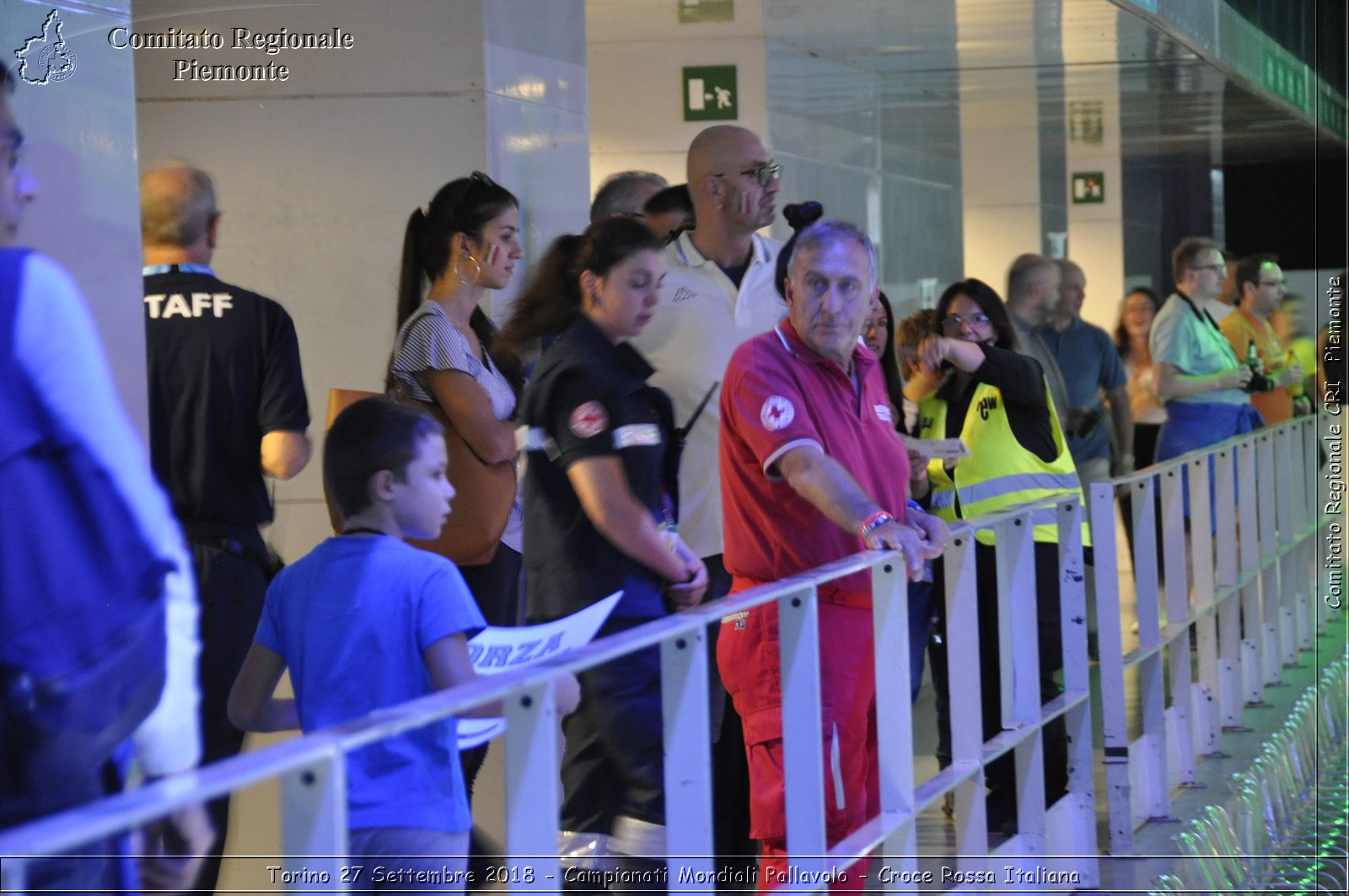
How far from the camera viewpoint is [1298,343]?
11.5 m

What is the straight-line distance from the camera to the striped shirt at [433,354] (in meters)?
4.20

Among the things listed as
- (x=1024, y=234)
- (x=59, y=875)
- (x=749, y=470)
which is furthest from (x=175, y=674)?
(x=1024, y=234)

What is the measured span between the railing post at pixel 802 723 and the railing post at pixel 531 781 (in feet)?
2.72

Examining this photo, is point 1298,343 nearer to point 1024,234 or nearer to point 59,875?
point 1024,234

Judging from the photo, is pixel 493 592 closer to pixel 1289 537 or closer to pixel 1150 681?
pixel 1150 681

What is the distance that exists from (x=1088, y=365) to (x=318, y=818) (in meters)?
6.72

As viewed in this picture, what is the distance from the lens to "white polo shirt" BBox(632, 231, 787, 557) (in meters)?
4.61

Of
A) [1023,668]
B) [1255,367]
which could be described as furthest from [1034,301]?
[1023,668]

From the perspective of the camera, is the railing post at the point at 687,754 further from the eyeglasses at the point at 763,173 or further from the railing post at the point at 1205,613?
the railing post at the point at 1205,613

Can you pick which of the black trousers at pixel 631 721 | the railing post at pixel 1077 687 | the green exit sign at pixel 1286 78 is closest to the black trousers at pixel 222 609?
the black trousers at pixel 631 721

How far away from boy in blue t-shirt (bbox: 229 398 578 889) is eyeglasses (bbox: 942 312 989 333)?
292 cm

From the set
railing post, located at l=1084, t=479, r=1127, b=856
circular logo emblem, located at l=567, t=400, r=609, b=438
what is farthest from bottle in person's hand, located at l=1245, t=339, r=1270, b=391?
circular logo emblem, located at l=567, t=400, r=609, b=438

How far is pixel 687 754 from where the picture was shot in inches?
96.3

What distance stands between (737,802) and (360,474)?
7.49 feet
